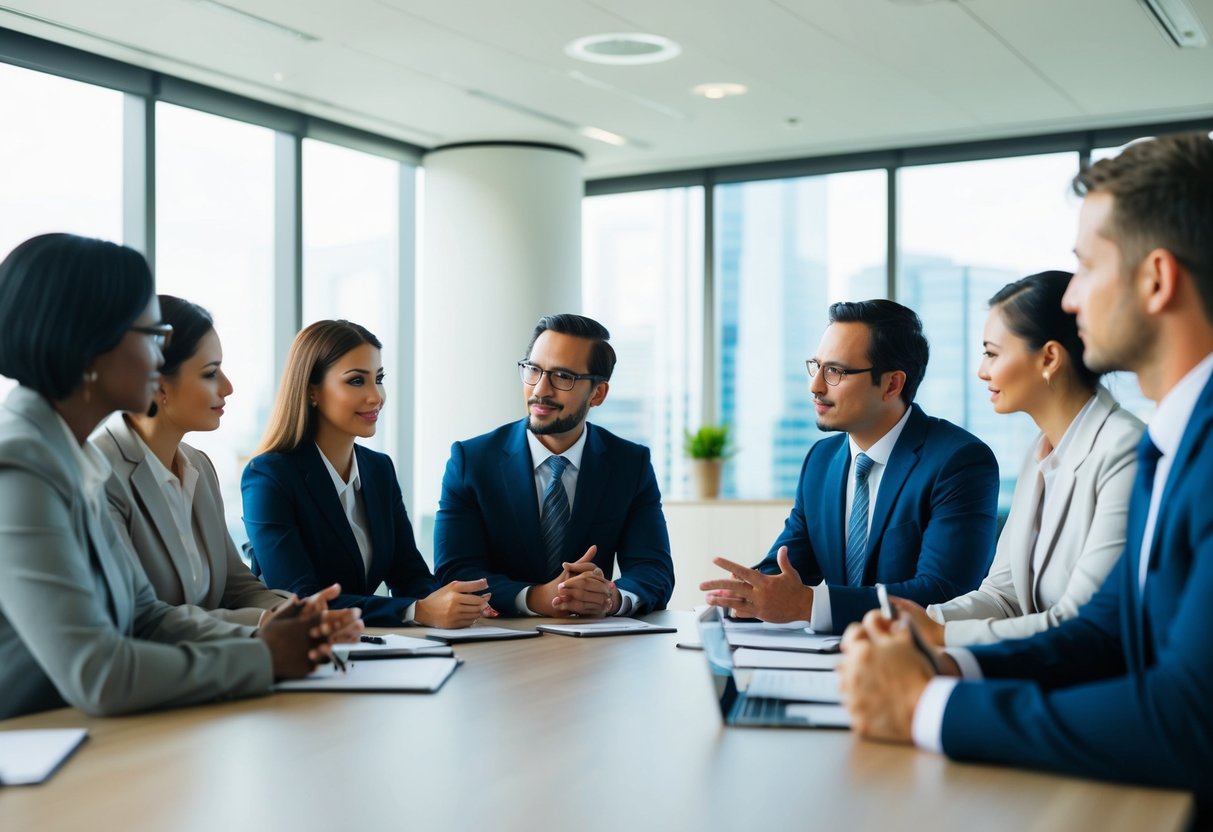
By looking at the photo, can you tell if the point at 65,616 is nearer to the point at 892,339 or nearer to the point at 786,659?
the point at 786,659

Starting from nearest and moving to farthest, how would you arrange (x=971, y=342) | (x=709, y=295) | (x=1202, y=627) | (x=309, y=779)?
1. (x=1202, y=627)
2. (x=309, y=779)
3. (x=971, y=342)
4. (x=709, y=295)

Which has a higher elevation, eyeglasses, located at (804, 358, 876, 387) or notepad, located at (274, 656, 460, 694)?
eyeglasses, located at (804, 358, 876, 387)

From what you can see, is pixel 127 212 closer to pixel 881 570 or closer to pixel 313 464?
pixel 313 464

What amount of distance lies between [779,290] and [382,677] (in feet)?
21.6

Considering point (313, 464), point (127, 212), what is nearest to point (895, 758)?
point (313, 464)

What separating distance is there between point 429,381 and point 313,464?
4.63 m

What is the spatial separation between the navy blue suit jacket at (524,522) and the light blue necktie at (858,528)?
56 centimetres

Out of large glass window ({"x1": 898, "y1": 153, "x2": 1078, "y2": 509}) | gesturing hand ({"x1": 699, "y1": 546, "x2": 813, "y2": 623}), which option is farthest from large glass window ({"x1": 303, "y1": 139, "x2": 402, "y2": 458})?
gesturing hand ({"x1": 699, "y1": 546, "x2": 813, "y2": 623})

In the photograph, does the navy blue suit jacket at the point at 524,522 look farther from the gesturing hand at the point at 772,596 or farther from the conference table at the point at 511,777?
the conference table at the point at 511,777

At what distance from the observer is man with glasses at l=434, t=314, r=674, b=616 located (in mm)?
3514

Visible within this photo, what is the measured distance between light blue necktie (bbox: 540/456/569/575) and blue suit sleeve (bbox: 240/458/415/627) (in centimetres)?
63

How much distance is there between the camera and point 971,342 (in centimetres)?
778

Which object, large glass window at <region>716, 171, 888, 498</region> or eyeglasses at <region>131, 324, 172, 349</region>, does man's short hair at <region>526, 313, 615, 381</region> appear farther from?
large glass window at <region>716, 171, 888, 498</region>

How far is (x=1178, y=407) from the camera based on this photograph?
1.67m
